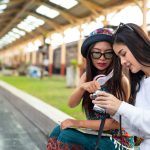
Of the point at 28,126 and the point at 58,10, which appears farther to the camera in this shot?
the point at 58,10

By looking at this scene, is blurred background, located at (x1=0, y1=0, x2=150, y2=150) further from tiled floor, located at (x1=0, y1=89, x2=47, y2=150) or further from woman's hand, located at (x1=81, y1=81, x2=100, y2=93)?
woman's hand, located at (x1=81, y1=81, x2=100, y2=93)

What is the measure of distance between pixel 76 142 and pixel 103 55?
55 centimetres

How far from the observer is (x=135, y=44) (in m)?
1.73

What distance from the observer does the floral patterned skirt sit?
2.21 metres

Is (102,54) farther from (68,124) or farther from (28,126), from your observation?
(28,126)

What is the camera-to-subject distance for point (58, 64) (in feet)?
119

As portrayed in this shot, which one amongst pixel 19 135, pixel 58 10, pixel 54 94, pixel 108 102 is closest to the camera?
pixel 108 102

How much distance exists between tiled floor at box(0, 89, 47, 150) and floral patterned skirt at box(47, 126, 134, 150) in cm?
249

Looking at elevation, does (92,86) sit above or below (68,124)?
above

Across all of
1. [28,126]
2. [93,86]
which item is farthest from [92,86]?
[28,126]

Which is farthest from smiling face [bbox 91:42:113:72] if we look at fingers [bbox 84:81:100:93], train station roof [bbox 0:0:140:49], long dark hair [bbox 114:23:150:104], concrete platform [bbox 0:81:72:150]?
train station roof [bbox 0:0:140:49]

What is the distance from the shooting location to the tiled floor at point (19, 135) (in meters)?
4.81

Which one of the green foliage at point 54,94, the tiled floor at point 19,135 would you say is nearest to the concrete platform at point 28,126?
the tiled floor at point 19,135

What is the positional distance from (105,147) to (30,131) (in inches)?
→ 147
